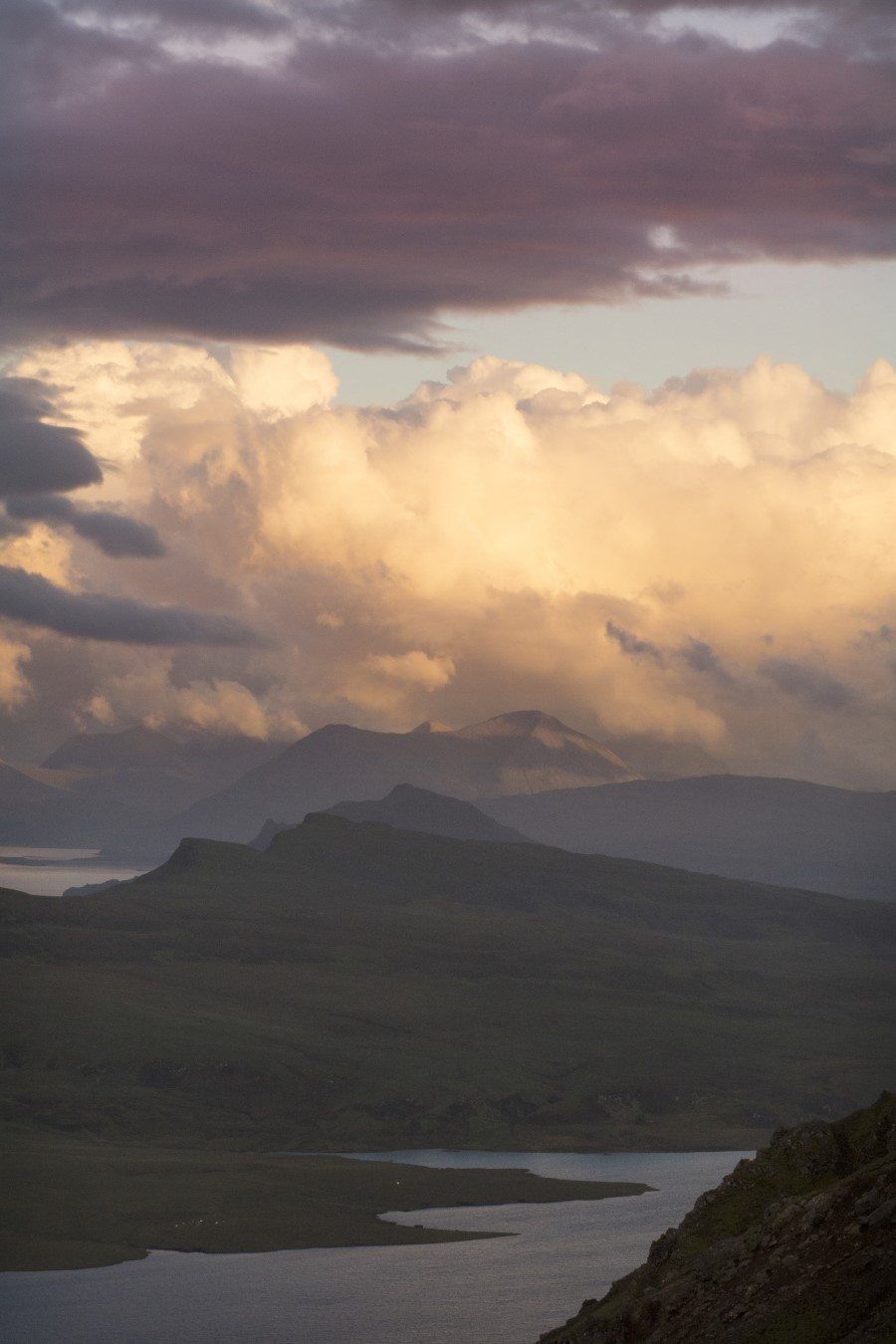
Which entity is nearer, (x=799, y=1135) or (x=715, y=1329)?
(x=715, y=1329)

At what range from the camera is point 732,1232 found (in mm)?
175375

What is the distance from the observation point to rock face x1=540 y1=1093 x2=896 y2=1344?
140125 mm

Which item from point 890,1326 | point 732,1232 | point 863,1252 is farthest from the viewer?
point 732,1232

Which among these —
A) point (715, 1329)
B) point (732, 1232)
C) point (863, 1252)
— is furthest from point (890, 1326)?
point (732, 1232)

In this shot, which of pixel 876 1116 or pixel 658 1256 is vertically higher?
pixel 876 1116

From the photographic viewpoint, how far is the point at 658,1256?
179 meters

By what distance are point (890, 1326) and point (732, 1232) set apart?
150 ft

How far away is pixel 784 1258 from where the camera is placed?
497 feet

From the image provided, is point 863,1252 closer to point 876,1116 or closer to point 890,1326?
point 890,1326

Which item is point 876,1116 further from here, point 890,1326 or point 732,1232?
point 890,1326

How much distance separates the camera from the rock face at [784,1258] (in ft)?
460

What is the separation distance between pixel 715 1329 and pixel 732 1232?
89.9ft

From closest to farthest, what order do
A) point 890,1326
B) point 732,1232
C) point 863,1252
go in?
point 890,1326
point 863,1252
point 732,1232

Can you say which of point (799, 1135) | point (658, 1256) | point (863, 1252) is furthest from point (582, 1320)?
point (863, 1252)
